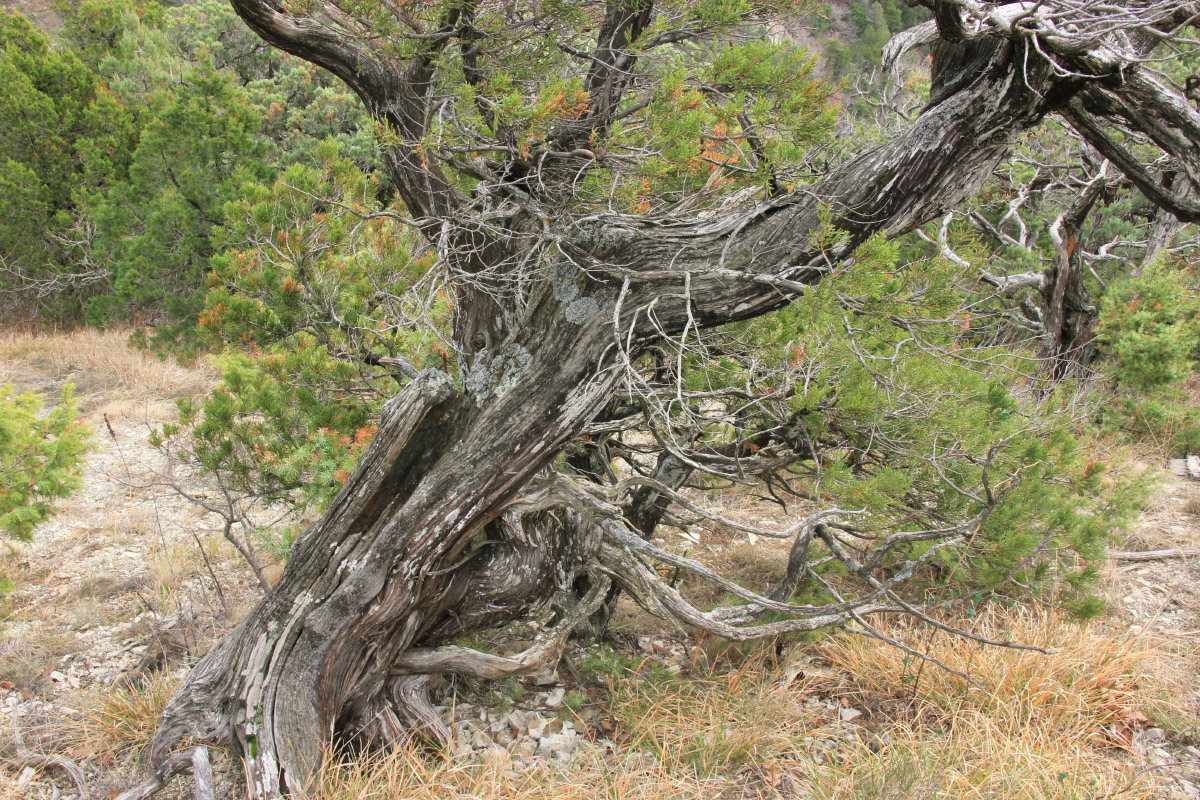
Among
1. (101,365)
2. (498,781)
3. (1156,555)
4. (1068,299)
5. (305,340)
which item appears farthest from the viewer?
(101,365)

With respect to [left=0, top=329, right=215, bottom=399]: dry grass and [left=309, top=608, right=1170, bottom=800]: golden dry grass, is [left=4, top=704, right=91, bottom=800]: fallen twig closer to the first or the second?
[left=309, top=608, right=1170, bottom=800]: golden dry grass

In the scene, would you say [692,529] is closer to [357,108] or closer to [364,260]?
[364,260]

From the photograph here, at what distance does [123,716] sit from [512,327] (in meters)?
2.46

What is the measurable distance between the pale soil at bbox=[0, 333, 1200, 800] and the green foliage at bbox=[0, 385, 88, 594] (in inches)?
16.4

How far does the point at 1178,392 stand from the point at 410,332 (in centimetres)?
686

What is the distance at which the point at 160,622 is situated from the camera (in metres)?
4.03

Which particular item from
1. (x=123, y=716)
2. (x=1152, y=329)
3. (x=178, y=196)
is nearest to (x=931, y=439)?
(x=123, y=716)

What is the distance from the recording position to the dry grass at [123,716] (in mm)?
3182

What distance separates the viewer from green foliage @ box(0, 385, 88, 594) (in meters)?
3.26

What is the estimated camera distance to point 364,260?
3838mm

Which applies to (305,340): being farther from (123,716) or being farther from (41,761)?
(41,761)

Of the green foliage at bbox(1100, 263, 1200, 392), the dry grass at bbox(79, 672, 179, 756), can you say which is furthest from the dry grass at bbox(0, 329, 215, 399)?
the green foliage at bbox(1100, 263, 1200, 392)

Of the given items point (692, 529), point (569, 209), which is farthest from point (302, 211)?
point (692, 529)

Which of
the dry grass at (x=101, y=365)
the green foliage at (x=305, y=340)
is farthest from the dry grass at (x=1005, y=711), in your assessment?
the dry grass at (x=101, y=365)
